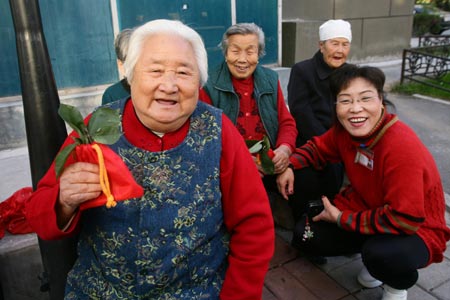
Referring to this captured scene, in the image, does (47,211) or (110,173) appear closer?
(110,173)

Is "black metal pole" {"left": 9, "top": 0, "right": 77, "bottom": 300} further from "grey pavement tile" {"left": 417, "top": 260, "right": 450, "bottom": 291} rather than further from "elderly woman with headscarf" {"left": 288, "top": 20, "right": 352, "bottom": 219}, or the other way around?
"grey pavement tile" {"left": 417, "top": 260, "right": 450, "bottom": 291}

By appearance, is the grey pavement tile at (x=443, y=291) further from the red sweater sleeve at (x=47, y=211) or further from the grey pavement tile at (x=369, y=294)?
the red sweater sleeve at (x=47, y=211)

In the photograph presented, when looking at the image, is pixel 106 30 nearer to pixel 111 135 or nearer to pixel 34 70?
pixel 34 70

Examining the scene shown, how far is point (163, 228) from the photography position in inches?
60.7

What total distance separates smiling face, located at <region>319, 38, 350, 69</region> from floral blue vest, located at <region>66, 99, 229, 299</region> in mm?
2014

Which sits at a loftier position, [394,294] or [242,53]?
[242,53]

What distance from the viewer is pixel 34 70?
1.84 metres

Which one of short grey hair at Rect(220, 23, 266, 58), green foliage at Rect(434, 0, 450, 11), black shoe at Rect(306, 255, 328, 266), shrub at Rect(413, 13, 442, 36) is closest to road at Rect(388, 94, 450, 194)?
Result: black shoe at Rect(306, 255, 328, 266)

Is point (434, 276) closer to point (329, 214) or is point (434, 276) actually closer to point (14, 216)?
point (329, 214)

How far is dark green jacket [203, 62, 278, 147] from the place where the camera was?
289 centimetres

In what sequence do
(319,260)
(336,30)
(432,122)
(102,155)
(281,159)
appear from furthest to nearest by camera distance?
(432,122) → (336,30) → (319,260) → (281,159) → (102,155)

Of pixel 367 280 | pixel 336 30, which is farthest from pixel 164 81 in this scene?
pixel 336 30

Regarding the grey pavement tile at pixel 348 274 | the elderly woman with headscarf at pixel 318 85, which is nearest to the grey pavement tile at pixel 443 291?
the grey pavement tile at pixel 348 274

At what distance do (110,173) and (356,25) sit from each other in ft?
30.2
